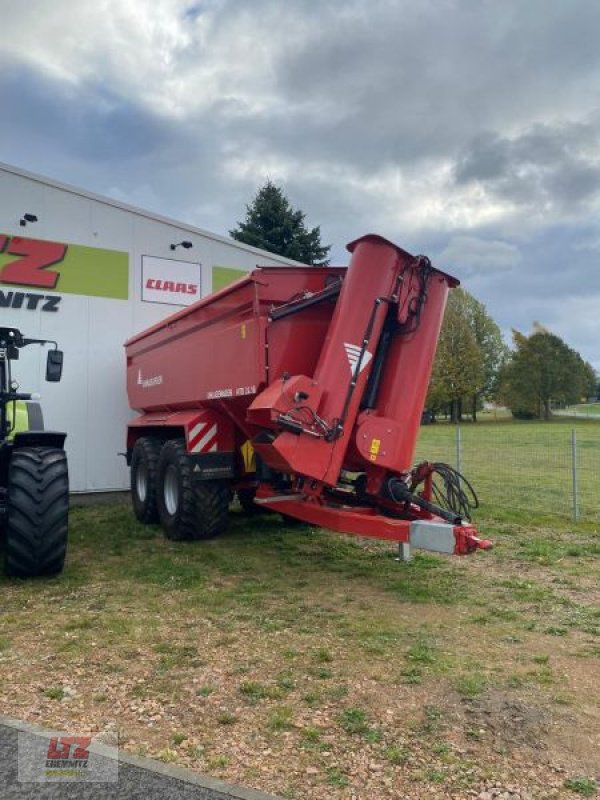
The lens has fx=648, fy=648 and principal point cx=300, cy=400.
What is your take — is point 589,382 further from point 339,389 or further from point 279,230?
point 339,389

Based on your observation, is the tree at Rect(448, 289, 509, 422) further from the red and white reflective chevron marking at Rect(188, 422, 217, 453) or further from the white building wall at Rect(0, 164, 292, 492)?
the red and white reflective chevron marking at Rect(188, 422, 217, 453)

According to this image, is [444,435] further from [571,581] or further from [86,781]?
[86,781]

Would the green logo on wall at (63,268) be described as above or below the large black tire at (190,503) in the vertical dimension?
above

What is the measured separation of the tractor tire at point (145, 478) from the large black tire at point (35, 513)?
3.06 meters

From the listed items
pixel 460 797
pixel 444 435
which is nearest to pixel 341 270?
pixel 460 797

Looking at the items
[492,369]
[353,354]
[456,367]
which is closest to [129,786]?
[353,354]

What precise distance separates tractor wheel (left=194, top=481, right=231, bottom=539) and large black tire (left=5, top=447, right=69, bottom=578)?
2.20 meters

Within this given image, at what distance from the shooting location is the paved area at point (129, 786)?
283cm

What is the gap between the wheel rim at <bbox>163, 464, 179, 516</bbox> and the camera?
831 cm

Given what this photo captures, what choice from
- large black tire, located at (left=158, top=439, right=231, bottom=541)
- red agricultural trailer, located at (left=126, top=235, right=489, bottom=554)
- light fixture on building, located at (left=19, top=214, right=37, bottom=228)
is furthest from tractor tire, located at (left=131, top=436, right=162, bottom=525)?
light fixture on building, located at (left=19, top=214, right=37, bottom=228)

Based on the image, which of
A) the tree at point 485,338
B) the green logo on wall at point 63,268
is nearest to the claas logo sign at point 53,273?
the green logo on wall at point 63,268

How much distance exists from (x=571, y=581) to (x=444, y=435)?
53.4ft

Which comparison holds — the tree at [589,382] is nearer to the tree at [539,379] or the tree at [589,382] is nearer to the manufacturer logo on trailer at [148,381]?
the tree at [539,379]

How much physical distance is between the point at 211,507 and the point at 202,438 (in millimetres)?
882
